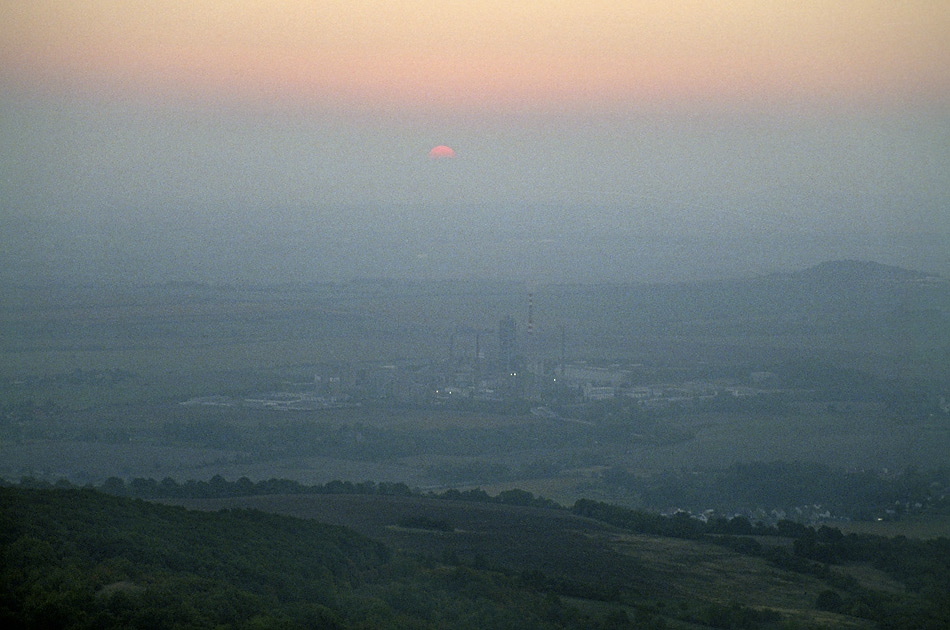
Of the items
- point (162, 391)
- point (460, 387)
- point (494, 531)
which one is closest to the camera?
point (494, 531)

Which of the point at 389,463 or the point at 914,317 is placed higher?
the point at 914,317

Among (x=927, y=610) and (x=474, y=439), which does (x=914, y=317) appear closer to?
(x=474, y=439)

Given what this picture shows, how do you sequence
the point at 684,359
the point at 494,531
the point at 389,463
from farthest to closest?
the point at 684,359, the point at 389,463, the point at 494,531

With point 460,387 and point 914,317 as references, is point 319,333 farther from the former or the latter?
point 914,317

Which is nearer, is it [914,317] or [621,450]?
[621,450]

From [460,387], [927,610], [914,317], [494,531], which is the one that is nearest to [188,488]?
[494,531]

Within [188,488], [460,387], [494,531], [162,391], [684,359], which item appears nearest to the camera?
[494,531]

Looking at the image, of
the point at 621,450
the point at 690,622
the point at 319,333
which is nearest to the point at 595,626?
the point at 690,622

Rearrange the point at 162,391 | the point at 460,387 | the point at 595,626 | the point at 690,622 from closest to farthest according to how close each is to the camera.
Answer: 1. the point at 595,626
2. the point at 690,622
3. the point at 162,391
4. the point at 460,387

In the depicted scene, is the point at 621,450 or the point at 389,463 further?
the point at 621,450
